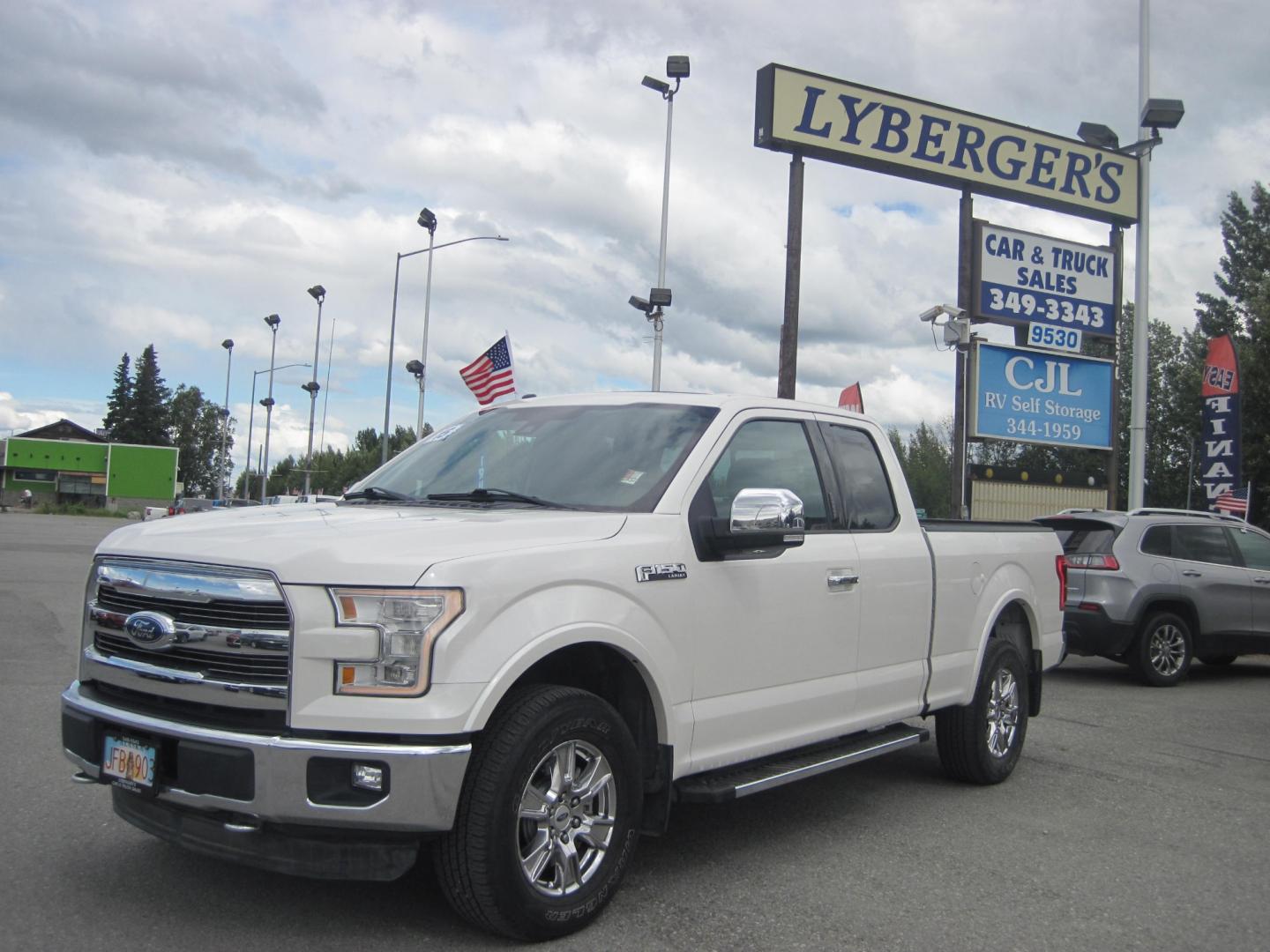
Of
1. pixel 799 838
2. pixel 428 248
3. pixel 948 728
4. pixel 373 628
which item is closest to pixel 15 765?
pixel 373 628

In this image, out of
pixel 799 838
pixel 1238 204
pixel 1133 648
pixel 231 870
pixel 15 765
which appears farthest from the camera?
pixel 1238 204

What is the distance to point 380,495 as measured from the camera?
207 inches

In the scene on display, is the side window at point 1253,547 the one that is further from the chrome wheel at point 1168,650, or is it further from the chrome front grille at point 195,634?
the chrome front grille at point 195,634

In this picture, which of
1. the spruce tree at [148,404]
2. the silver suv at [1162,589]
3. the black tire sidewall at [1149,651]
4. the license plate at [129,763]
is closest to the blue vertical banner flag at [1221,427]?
the silver suv at [1162,589]

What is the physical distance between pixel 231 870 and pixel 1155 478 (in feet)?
218

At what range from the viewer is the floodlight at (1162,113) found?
18.4 metres

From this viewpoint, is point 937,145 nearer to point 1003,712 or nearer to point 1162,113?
point 1162,113

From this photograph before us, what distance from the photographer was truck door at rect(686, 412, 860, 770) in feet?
15.1

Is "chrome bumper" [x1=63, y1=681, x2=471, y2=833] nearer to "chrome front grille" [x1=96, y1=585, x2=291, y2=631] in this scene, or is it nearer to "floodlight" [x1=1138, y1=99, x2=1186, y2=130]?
"chrome front grille" [x1=96, y1=585, x2=291, y2=631]

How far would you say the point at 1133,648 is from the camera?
433 inches

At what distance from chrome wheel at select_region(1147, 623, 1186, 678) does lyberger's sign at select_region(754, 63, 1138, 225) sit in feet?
33.4

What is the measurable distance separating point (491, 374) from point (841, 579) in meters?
13.4

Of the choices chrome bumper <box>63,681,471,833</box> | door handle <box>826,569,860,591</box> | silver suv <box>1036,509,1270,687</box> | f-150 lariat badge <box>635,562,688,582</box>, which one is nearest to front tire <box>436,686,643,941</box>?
chrome bumper <box>63,681,471,833</box>

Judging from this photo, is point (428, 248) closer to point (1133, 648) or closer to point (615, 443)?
point (1133, 648)
